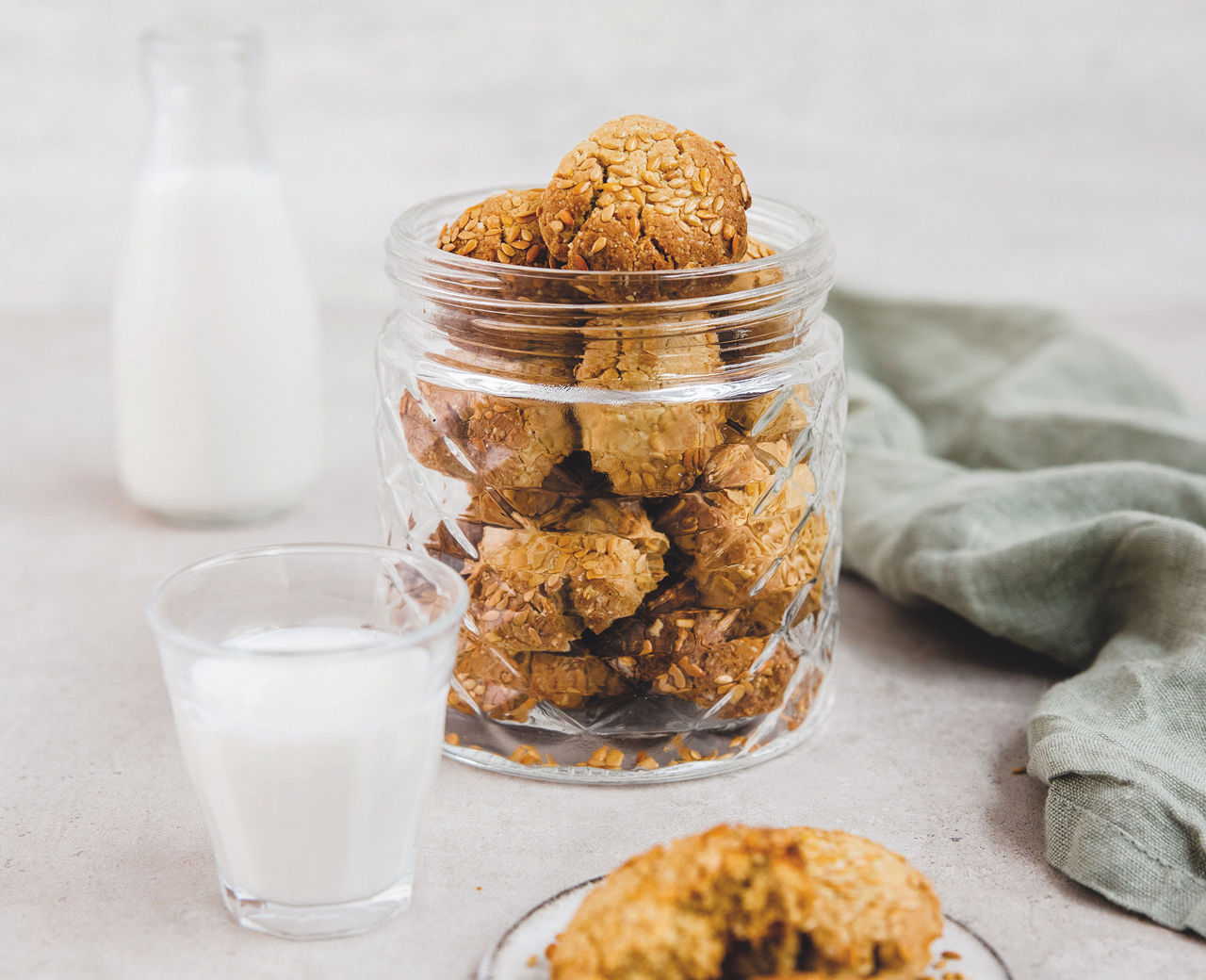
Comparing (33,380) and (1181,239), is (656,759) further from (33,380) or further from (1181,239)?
(1181,239)

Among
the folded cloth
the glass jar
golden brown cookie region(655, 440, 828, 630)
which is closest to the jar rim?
the glass jar

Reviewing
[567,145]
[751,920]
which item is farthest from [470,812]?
[567,145]

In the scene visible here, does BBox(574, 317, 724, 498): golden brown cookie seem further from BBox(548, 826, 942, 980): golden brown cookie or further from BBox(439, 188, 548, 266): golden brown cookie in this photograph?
BBox(548, 826, 942, 980): golden brown cookie

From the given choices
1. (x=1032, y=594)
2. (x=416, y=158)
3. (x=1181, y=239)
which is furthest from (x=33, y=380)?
(x=1181, y=239)

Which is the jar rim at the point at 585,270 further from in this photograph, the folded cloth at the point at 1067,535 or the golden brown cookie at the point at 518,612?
the folded cloth at the point at 1067,535

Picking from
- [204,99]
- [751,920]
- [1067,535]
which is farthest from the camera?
[204,99]

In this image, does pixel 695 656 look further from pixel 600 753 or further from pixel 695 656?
pixel 600 753

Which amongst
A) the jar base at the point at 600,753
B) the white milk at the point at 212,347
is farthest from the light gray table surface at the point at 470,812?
the white milk at the point at 212,347

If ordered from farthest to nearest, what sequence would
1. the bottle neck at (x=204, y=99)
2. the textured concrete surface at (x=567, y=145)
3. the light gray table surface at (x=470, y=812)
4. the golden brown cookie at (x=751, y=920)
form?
the textured concrete surface at (x=567, y=145) < the bottle neck at (x=204, y=99) < the light gray table surface at (x=470, y=812) < the golden brown cookie at (x=751, y=920)
